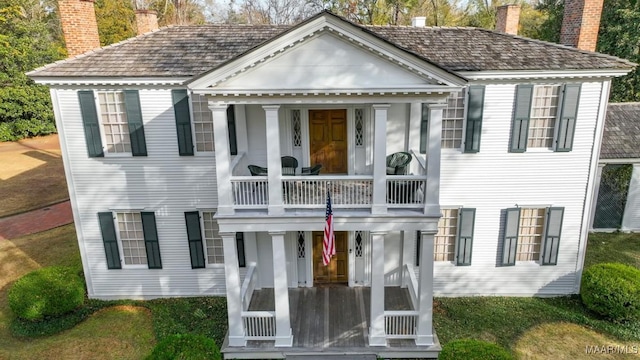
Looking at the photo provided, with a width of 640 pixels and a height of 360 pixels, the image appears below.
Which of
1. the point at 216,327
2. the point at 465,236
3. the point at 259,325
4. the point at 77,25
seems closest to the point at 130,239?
the point at 216,327

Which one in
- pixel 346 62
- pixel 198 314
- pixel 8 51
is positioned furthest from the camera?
pixel 8 51

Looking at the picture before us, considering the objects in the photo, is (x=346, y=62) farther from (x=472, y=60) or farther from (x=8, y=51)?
(x=8, y=51)

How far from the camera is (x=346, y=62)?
9.41 meters

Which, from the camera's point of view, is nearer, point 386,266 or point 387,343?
point 387,343

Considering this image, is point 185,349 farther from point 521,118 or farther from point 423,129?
point 521,118

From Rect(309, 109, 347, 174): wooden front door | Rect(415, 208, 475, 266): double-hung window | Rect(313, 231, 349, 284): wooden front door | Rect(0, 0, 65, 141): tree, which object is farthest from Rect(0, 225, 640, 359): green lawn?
Rect(0, 0, 65, 141): tree

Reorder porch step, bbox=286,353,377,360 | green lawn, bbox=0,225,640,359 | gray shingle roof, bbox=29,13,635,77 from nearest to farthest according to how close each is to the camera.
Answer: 1. porch step, bbox=286,353,377,360
2. green lawn, bbox=0,225,640,359
3. gray shingle roof, bbox=29,13,635,77

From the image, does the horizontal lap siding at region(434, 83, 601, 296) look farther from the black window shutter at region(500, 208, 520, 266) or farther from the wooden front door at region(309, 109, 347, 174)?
the wooden front door at region(309, 109, 347, 174)

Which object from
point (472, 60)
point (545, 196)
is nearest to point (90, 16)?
point (472, 60)

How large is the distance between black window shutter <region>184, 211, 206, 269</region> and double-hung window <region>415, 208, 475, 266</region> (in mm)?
7088

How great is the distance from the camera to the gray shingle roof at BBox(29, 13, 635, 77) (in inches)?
454

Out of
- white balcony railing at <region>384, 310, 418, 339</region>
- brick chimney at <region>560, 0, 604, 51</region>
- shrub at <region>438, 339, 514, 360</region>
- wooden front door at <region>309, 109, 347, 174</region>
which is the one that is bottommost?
white balcony railing at <region>384, 310, 418, 339</region>

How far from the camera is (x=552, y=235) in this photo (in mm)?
12922

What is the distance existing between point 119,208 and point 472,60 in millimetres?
11800
